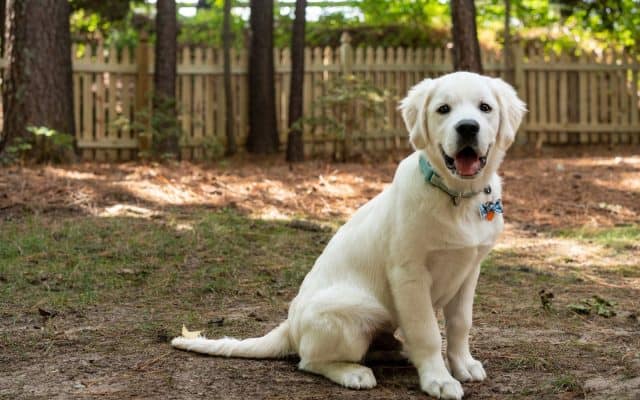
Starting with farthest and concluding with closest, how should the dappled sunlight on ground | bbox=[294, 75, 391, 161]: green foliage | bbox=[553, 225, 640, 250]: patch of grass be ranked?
bbox=[294, 75, 391, 161]: green foliage < the dappled sunlight on ground < bbox=[553, 225, 640, 250]: patch of grass

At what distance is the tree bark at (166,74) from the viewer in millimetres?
12930

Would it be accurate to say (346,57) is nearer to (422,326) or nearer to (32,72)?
(32,72)

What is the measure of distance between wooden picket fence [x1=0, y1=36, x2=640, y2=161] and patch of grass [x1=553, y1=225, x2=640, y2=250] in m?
5.94

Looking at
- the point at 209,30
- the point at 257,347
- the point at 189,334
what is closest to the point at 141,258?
the point at 189,334

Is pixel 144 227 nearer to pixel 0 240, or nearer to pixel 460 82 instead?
pixel 0 240

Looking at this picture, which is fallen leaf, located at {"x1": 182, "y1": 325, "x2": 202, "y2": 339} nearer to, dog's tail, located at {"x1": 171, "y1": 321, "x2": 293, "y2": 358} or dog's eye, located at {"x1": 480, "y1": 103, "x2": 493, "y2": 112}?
dog's tail, located at {"x1": 171, "y1": 321, "x2": 293, "y2": 358}

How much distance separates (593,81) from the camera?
16.2 m

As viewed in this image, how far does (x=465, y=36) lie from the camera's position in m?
13.6

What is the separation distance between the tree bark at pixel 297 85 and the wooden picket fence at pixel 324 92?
1.04 feet

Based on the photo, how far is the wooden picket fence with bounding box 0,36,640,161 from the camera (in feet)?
45.1

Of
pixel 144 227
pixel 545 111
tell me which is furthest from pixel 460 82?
pixel 545 111

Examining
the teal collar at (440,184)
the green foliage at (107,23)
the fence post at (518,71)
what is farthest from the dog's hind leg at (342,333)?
the fence post at (518,71)

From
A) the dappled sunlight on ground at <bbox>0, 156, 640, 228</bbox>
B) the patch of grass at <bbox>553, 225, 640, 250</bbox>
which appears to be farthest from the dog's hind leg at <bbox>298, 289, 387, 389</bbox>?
the dappled sunlight on ground at <bbox>0, 156, 640, 228</bbox>

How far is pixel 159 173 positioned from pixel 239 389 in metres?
6.89
